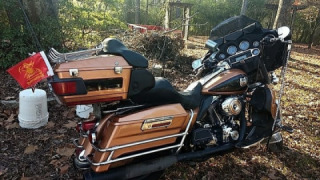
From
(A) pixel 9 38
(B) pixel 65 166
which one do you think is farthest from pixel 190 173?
(A) pixel 9 38

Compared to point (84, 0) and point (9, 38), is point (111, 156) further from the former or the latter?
point (84, 0)

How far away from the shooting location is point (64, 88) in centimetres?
193

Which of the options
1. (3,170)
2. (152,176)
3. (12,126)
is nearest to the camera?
(152,176)

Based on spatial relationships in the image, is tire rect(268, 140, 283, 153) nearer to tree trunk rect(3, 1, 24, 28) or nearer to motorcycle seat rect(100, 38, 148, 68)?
motorcycle seat rect(100, 38, 148, 68)

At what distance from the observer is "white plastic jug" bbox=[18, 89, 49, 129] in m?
3.72

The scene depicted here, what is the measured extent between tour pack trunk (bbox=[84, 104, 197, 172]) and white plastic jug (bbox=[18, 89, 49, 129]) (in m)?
1.62

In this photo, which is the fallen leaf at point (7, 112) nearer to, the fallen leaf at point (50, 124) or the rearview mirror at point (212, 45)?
the fallen leaf at point (50, 124)

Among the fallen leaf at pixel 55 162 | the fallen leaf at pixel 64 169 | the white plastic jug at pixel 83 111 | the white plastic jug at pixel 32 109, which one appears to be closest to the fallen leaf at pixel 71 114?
the white plastic jug at pixel 83 111

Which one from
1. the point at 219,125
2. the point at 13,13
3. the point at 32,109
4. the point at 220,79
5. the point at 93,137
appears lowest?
the point at 32,109

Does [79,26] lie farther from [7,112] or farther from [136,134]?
[136,134]

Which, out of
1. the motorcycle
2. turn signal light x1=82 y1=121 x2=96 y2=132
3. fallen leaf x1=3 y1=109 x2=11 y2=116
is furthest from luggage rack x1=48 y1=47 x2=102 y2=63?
fallen leaf x1=3 y1=109 x2=11 y2=116

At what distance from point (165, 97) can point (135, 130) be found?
17.1 inches

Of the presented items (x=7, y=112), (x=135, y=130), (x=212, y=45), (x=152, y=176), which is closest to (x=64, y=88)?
(x=135, y=130)

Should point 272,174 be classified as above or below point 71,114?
below
